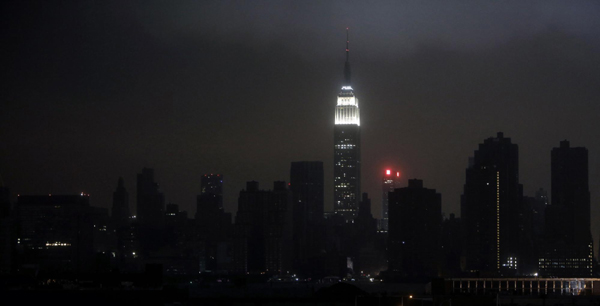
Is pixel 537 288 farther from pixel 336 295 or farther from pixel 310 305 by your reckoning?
pixel 310 305

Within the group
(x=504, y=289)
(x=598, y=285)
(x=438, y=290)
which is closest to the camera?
(x=438, y=290)

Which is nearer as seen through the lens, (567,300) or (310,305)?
(567,300)

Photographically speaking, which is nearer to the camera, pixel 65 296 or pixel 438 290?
pixel 65 296

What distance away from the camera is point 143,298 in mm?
102062

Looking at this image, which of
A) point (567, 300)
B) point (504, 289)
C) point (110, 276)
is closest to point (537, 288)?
point (504, 289)

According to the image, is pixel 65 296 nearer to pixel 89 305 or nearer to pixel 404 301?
pixel 89 305

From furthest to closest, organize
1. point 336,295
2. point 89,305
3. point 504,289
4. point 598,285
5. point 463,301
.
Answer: point 504,289
point 598,285
point 336,295
point 89,305
point 463,301

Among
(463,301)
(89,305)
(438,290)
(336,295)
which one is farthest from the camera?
(336,295)

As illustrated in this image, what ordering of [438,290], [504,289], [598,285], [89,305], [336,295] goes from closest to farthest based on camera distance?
[89,305] < [438,290] < [336,295] < [598,285] < [504,289]

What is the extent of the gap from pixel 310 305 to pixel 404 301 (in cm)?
1525

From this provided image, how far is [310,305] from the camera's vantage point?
102 meters

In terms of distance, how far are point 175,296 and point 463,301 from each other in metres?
33.1

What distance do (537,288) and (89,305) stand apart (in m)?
61.3

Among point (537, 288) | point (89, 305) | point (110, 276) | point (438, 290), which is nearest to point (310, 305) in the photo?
point (438, 290)
